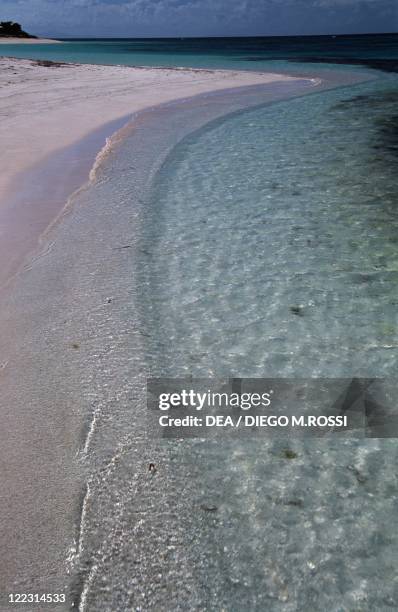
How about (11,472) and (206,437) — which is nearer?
(11,472)

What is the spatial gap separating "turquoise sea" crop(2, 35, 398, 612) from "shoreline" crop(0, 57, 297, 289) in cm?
49

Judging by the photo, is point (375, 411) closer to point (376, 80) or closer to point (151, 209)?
point (151, 209)

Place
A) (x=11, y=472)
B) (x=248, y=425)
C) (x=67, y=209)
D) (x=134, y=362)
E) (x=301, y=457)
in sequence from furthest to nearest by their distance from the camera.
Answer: (x=67, y=209) < (x=134, y=362) < (x=248, y=425) < (x=301, y=457) < (x=11, y=472)

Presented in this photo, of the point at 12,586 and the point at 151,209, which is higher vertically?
the point at 151,209

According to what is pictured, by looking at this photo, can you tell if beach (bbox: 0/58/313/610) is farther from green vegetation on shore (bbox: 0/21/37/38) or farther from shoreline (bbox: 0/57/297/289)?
green vegetation on shore (bbox: 0/21/37/38)

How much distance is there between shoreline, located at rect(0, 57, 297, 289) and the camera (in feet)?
20.5

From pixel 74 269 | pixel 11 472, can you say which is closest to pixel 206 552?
pixel 11 472

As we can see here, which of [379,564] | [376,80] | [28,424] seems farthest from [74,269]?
[376,80]

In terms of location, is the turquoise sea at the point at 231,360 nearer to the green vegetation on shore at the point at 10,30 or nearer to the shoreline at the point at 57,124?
the shoreline at the point at 57,124

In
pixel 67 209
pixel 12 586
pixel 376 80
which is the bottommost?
pixel 12 586

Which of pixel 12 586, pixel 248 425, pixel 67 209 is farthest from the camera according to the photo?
pixel 67 209

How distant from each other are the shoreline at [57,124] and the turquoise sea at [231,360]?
49 centimetres

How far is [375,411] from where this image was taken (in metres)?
3.18

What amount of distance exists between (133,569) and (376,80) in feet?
82.8
